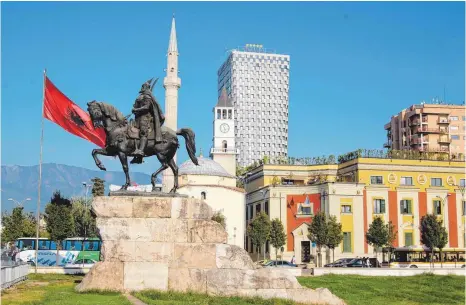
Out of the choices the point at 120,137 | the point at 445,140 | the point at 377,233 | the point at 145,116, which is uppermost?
the point at 445,140

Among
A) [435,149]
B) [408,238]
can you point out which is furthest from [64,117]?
[435,149]

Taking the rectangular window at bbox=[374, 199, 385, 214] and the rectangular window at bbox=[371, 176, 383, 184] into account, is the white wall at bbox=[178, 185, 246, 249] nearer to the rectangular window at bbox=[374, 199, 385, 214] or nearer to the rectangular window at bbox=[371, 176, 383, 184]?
the rectangular window at bbox=[371, 176, 383, 184]

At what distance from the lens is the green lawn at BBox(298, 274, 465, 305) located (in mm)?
20609

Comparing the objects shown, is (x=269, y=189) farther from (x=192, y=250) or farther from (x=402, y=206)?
(x=192, y=250)

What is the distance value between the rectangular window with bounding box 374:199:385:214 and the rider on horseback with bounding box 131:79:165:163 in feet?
156

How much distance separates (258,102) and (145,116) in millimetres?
140074

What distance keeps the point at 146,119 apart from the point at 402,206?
165 ft

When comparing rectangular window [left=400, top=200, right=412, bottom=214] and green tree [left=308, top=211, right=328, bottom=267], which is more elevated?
rectangular window [left=400, top=200, right=412, bottom=214]

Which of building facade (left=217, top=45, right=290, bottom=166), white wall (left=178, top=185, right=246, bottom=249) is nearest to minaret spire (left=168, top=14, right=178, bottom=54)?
white wall (left=178, top=185, right=246, bottom=249)

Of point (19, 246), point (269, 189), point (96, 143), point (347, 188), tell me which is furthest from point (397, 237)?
point (96, 143)

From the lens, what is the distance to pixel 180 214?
1725cm

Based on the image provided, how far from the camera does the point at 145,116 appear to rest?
1841 centimetres

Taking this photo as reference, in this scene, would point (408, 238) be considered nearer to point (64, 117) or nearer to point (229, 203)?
point (229, 203)

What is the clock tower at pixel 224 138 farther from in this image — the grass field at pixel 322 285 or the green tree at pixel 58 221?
the grass field at pixel 322 285
